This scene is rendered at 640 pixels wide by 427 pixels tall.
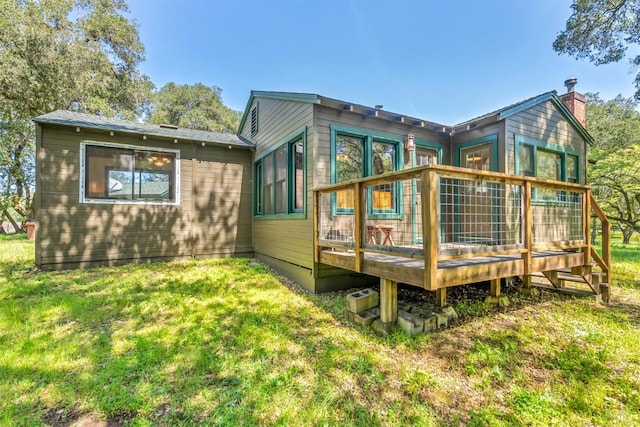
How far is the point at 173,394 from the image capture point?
2156 millimetres

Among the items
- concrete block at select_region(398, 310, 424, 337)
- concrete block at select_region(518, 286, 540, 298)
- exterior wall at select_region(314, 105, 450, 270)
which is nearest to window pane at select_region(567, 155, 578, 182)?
exterior wall at select_region(314, 105, 450, 270)

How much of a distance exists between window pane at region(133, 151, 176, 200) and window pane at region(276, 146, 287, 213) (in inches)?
124

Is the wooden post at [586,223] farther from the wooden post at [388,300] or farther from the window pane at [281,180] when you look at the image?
the window pane at [281,180]

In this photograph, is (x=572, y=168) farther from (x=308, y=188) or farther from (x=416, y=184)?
(x=308, y=188)

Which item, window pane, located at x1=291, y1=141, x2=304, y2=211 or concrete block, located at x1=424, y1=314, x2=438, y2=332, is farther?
window pane, located at x1=291, y1=141, x2=304, y2=211

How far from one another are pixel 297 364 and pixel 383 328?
1188mm

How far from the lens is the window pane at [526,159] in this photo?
6078 mm

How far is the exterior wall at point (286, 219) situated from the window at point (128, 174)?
2.39 m

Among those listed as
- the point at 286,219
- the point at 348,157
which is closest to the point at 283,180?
the point at 286,219

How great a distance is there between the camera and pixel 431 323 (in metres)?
3.41

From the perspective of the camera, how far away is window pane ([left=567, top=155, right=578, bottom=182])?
6.98 m

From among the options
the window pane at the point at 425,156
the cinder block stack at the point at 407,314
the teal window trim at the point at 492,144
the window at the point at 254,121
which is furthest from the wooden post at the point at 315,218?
the window at the point at 254,121

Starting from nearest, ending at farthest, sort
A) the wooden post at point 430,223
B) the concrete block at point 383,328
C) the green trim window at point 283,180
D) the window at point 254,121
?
the wooden post at point 430,223
the concrete block at point 383,328
the green trim window at point 283,180
the window at point 254,121

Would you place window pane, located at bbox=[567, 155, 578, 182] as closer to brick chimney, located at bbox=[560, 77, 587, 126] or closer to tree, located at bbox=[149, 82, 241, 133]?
brick chimney, located at bbox=[560, 77, 587, 126]
